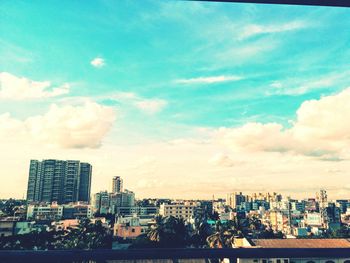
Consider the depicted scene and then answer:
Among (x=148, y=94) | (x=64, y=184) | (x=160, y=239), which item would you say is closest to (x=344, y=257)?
(x=148, y=94)

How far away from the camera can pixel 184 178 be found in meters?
61.8

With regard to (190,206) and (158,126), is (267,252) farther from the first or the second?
(190,206)

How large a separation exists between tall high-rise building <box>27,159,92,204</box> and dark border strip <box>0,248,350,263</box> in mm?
63179

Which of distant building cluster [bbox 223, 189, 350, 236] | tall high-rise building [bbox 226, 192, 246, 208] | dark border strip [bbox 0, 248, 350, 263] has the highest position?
dark border strip [bbox 0, 248, 350, 263]

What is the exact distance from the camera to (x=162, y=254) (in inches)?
36.9

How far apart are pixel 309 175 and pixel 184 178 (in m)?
28.3

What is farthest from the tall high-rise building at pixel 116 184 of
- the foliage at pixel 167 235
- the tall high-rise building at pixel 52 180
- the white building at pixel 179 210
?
the foliage at pixel 167 235

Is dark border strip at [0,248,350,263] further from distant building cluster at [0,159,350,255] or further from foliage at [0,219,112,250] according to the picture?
distant building cluster at [0,159,350,255]

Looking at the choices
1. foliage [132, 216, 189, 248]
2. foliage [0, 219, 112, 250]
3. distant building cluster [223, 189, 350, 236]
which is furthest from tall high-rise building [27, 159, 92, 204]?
foliage [132, 216, 189, 248]

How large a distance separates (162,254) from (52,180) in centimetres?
6465

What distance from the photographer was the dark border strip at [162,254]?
0.89 meters

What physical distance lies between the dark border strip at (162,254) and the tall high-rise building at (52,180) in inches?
2487

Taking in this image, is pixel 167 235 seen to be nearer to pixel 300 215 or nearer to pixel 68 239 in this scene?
pixel 68 239

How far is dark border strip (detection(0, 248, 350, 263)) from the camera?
892 millimetres
